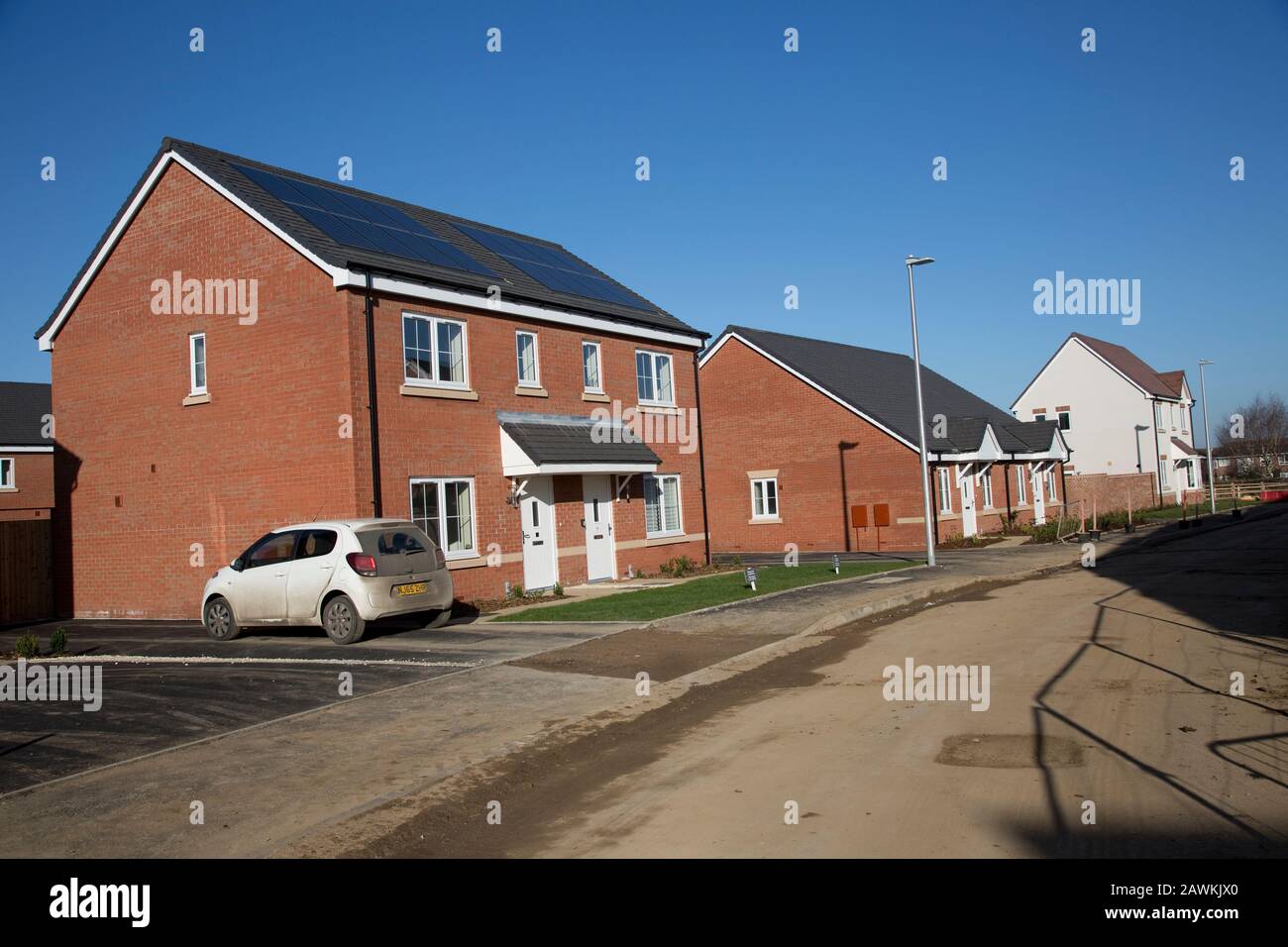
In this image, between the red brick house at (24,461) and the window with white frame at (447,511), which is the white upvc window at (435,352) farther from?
the red brick house at (24,461)

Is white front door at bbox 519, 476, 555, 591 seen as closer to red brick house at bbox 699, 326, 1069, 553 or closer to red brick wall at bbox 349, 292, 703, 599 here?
red brick wall at bbox 349, 292, 703, 599

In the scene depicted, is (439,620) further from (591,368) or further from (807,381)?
(807,381)

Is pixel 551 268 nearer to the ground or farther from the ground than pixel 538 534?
farther from the ground

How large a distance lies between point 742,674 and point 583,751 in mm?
3529

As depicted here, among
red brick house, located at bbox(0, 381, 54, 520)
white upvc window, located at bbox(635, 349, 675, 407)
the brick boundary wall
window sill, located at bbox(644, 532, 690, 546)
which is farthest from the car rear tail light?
the brick boundary wall

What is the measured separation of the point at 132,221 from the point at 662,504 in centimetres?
1291

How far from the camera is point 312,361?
1733 centimetres

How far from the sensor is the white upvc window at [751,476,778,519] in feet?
115

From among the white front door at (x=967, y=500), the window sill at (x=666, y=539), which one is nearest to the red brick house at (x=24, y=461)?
the window sill at (x=666, y=539)

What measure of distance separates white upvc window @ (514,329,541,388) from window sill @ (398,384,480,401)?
5.69ft

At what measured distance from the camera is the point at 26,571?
20734 mm

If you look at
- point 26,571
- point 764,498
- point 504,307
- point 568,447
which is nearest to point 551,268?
point 504,307

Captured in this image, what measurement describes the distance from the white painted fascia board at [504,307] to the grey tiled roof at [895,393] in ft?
29.8

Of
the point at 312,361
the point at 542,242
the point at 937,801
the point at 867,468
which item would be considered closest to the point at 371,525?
the point at 312,361
